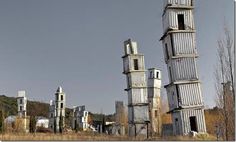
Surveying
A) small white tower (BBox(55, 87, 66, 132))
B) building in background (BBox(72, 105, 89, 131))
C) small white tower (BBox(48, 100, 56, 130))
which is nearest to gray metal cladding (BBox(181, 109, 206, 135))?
small white tower (BBox(55, 87, 66, 132))

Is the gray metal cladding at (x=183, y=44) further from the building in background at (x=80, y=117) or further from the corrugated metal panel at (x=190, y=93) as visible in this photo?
the building in background at (x=80, y=117)

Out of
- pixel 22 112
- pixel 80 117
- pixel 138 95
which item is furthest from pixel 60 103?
pixel 138 95

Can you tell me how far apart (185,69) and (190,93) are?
521 mm

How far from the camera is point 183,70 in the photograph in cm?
773

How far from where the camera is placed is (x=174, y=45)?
7.80 m

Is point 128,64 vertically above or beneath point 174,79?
above

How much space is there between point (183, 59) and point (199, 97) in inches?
34.6

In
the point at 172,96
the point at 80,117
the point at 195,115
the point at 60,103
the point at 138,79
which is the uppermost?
the point at 138,79

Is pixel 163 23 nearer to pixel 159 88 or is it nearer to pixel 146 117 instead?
pixel 146 117

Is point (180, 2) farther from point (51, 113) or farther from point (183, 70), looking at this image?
point (51, 113)

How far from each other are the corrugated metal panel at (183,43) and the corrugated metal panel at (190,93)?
2.38 ft

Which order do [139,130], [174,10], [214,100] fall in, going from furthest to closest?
[139,130] < [174,10] < [214,100]

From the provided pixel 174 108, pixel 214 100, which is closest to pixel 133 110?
pixel 174 108

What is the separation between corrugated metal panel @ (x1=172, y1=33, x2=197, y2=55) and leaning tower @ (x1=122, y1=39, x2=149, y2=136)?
2.44 meters
